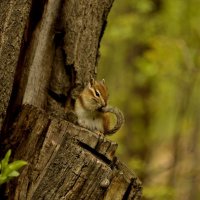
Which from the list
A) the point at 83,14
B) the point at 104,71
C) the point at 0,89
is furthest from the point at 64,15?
the point at 104,71

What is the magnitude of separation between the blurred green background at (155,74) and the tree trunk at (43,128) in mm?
6071

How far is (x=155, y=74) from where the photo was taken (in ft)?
37.3

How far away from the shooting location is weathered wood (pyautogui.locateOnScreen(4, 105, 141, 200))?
368 cm

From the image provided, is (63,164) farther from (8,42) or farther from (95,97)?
(95,97)

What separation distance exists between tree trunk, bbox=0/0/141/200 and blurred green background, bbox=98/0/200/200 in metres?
6.07

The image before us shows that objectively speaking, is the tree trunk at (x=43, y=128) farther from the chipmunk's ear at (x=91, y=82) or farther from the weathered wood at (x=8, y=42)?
the chipmunk's ear at (x=91, y=82)

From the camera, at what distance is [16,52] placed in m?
3.85

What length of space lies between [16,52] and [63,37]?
0.67 metres

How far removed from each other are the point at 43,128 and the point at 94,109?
3.88 feet

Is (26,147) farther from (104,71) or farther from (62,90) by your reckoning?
(104,71)

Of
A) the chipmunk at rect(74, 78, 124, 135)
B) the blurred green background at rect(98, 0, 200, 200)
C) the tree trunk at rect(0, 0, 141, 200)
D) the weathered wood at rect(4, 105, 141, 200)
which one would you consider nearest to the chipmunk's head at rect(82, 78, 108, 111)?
the chipmunk at rect(74, 78, 124, 135)

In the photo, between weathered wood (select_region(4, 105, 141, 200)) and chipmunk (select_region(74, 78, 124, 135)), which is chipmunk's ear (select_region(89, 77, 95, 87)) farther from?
weathered wood (select_region(4, 105, 141, 200))

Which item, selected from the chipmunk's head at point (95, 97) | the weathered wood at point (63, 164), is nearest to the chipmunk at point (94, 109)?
the chipmunk's head at point (95, 97)

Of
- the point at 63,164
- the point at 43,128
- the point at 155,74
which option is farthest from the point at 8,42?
the point at 155,74
